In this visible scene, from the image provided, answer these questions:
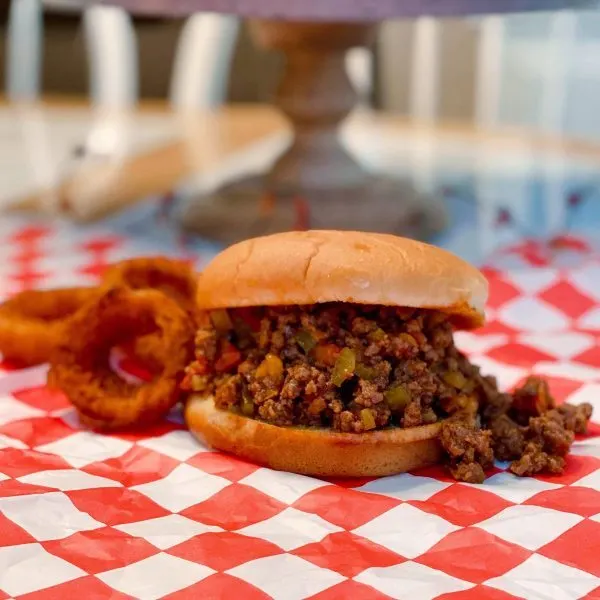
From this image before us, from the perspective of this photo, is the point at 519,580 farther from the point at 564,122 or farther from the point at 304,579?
the point at 564,122

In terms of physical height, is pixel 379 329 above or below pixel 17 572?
above

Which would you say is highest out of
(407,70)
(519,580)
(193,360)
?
(407,70)

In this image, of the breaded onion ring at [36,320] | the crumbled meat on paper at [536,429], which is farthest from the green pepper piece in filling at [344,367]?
the breaded onion ring at [36,320]

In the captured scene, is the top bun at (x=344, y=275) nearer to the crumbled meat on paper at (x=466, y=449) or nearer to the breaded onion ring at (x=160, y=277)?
the crumbled meat on paper at (x=466, y=449)

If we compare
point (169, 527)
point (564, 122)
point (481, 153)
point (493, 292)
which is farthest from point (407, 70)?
point (169, 527)

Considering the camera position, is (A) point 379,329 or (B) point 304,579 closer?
(B) point 304,579

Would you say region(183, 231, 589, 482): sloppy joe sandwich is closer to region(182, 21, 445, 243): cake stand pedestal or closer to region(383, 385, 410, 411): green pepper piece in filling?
region(383, 385, 410, 411): green pepper piece in filling

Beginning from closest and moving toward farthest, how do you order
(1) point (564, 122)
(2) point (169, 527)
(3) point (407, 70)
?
(2) point (169, 527) < (1) point (564, 122) < (3) point (407, 70)

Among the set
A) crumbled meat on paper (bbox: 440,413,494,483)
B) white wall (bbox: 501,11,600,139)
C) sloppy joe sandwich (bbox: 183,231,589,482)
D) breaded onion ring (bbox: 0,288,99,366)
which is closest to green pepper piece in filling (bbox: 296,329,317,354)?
sloppy joe sandwich (bbox: 183,231,589,482)
